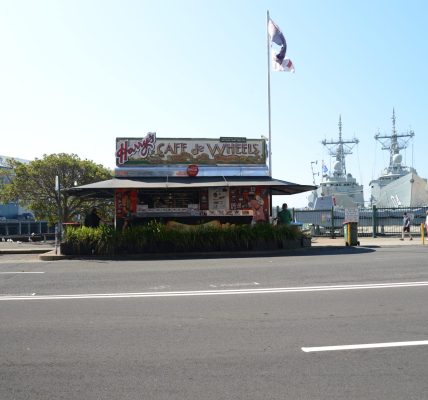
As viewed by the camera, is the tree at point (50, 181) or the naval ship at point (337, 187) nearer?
the tree at point (50, 181)

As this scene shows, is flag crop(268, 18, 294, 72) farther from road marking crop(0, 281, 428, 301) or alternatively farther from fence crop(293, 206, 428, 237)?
road marking crop(0, 281, 428, 301)

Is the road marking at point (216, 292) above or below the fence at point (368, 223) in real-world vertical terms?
below

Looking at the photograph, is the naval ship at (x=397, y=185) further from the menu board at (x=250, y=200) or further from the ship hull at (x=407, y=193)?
the menu board at (x=250, y=200)

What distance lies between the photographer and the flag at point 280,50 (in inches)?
893

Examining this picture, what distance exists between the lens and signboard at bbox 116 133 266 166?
1983 centimetres

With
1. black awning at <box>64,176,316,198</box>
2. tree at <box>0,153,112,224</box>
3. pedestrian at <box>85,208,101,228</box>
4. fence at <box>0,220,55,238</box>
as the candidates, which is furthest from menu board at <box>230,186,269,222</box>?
fence at <box>0,220,55,238</box>

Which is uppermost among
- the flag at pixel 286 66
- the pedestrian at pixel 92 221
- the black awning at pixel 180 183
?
the flag at pixel 286 66

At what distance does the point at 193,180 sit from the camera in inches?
758

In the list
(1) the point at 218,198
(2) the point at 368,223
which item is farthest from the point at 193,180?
(2) the point at 368,223

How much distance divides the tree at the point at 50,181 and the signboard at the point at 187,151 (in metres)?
16.2

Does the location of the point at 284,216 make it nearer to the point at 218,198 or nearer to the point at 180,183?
the point at 218,198

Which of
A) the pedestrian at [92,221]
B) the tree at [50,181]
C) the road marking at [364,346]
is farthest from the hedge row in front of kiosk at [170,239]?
the tree at [50,181]

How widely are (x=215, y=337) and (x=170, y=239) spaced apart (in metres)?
11.3

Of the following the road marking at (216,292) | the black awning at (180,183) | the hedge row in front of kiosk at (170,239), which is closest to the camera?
the road marking at (216,292)
